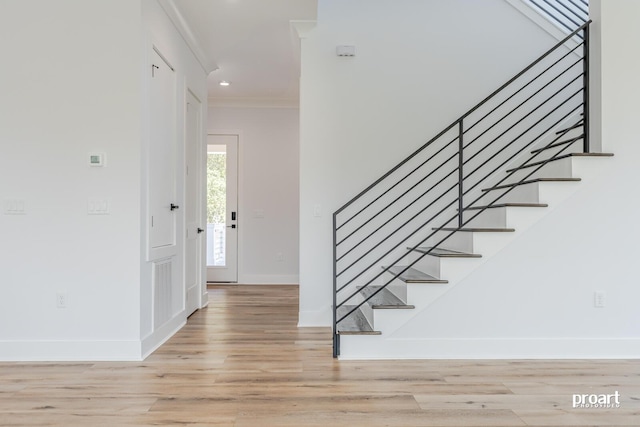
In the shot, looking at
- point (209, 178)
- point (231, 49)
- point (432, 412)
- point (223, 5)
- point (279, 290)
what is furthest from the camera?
point (209, 178)

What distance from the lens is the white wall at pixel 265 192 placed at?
6594 mm

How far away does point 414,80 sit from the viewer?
415cm

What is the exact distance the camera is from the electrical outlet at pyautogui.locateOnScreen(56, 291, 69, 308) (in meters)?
2.99

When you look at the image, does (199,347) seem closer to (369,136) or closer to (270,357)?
(270,357)

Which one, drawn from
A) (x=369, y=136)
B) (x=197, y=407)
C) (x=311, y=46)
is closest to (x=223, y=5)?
(x=311, y=46)

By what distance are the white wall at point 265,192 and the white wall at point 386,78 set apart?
2523 mm

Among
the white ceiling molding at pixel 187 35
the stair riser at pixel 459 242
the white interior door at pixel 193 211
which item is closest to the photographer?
the stair riser at pixel 459 242

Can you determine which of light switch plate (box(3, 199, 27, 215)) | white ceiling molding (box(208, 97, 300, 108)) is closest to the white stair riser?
light switch plate (box(3, 199, 27, 215))

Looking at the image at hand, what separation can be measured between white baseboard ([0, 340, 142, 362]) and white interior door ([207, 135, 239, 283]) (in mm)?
3582

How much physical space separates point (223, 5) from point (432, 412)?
3.40 metres

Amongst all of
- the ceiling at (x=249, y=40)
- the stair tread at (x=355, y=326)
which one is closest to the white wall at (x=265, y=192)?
the ceiling at (x=249, y=40)

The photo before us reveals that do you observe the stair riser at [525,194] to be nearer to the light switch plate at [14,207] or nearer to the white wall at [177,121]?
the white wall at [177,121]

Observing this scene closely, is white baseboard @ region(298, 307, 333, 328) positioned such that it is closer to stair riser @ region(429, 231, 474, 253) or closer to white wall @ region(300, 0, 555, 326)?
white wall @ region(300, 0, 555, 326)

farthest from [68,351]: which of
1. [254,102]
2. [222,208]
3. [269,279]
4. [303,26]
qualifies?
[254,102]
